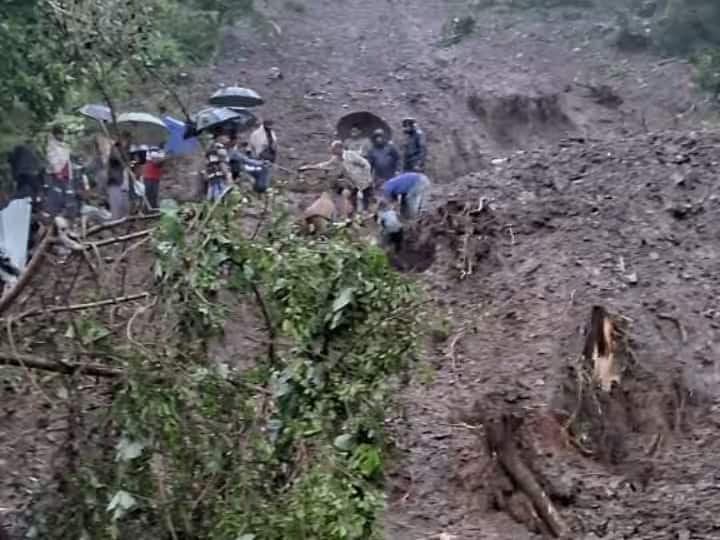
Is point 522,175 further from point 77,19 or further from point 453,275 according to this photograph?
point 77,19

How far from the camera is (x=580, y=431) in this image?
8.98 meters

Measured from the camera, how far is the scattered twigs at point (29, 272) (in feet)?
19.4

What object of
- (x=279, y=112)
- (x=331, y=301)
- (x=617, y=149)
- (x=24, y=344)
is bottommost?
(x=279, y=112)

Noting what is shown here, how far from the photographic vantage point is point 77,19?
8000mm

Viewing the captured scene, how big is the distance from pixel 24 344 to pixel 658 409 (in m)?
5.15

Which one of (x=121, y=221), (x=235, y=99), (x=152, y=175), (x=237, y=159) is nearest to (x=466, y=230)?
(x=237, y=159)

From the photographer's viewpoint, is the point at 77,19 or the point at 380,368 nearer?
the point at 380,368

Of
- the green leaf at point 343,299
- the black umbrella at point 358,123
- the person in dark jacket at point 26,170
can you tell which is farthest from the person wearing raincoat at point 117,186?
the green leaf at point 343,299

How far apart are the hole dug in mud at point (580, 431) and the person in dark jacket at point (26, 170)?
471cm

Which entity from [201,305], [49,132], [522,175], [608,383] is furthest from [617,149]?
[201,305]

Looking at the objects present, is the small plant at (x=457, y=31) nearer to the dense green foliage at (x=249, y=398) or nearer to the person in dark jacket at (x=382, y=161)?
the person in dark jacket at (x=382, y=161)

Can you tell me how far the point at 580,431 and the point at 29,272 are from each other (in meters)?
4.48

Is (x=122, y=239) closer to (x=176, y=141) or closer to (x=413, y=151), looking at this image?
(x=176, y=141)

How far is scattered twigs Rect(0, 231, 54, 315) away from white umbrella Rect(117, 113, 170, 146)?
721 cm
